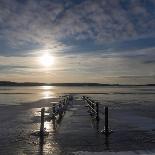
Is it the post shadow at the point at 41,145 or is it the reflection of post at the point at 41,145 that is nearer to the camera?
the post shadow at the point at 41,145

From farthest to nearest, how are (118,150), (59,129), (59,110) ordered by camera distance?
(59,110), (59,129), (118,150)

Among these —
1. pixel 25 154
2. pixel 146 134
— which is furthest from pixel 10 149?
pixel 146 134

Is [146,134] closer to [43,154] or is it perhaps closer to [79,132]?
[79,132]

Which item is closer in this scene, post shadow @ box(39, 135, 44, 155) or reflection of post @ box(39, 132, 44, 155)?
post shadow @ box(39, 135, 44, 155)

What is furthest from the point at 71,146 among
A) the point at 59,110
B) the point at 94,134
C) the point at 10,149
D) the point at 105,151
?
the point at 59,110

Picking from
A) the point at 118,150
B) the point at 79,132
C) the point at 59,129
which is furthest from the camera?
the point at 59,129

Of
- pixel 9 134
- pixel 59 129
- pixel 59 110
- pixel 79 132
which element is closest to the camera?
pixel 9 134

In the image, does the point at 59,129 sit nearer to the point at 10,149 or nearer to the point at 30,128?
the point at 30,128

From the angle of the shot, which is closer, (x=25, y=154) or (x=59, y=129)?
(x=25, y=154)

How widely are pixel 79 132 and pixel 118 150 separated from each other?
5.82 m

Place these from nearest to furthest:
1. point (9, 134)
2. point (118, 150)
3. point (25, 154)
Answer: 1. point (25, 154)
2. point (118, 150)
3. point (9, 134)

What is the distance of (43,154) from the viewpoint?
13391 millimetres

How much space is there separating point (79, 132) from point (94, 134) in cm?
117

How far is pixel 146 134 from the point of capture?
1909cm
